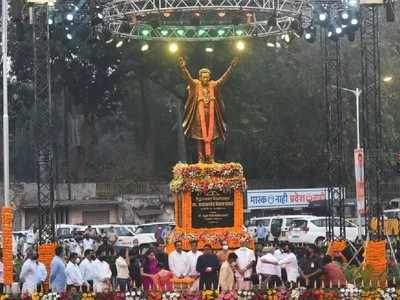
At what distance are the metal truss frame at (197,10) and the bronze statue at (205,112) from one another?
1498 mm

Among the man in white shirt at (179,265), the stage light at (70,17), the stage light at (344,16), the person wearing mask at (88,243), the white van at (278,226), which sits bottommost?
the man in white shirt at (179,265)

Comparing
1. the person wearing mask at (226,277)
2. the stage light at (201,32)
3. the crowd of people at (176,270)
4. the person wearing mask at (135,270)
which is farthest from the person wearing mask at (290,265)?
the stage light at (201,32)

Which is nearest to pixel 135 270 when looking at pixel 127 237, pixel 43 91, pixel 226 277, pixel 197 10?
pixel 226 277

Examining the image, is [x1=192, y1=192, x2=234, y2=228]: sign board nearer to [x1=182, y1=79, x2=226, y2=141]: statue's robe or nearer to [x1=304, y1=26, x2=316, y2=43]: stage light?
[x1=182, y1=79, x2=226, y2=141]: statue's robe

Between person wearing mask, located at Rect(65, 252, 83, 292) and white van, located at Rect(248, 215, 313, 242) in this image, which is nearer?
person wearing mask, located at Rect(65, 252, 83, 292)

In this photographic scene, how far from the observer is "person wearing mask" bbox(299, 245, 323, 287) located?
16.9 meters

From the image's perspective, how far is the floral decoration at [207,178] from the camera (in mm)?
24438

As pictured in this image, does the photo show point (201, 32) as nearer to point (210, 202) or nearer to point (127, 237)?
point (210, 202)

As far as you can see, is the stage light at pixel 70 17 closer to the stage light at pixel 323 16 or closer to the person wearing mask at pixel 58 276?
the stage light at pixel 323 16

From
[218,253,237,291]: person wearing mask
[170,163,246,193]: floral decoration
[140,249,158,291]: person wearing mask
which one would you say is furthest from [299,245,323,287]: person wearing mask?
[170,163,246,193]: floral decoration

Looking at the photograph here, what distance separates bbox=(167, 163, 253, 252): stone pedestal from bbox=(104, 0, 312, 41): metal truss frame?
437 cm

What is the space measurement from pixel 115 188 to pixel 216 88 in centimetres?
2611

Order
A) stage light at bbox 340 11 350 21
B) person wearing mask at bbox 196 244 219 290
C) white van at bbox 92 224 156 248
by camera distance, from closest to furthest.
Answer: person wearing mask at bbox 196 244 219 290 → stage light at bbox 340 11 350 21 → white van at bbox 92 224 156 248

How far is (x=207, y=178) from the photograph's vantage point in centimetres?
2452
